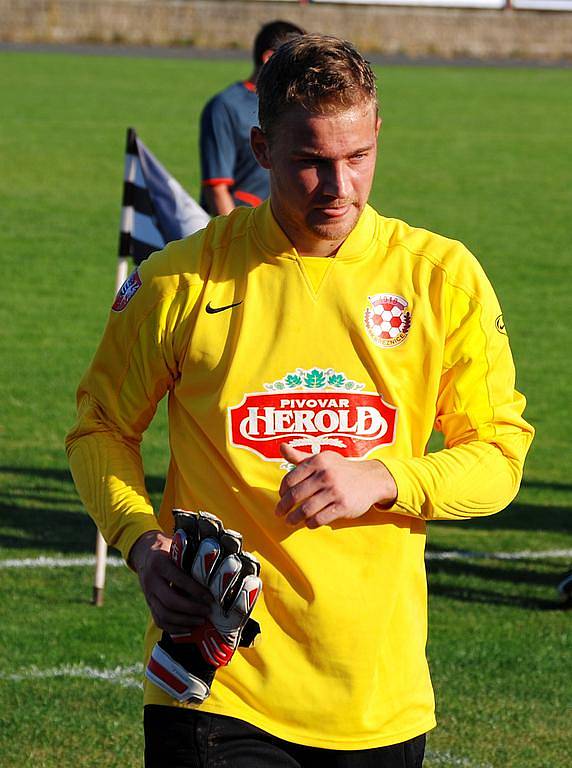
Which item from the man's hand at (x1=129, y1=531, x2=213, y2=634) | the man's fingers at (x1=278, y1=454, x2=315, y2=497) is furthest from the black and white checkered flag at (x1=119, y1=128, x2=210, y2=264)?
the man's fingers at (x1=278, y1=454, x2=315, y2=497)

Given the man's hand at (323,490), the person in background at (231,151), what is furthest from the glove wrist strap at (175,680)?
the person in background at (231,151)

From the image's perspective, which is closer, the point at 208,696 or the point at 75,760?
the point at 208,696

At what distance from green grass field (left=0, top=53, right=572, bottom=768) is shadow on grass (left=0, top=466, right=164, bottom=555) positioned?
0.06ft

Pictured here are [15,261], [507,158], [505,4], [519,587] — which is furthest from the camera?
[505,4]

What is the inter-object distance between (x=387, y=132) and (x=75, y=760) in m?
22.8

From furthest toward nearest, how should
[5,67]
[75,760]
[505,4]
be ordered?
[505,4] → [5,67] → [75,760]

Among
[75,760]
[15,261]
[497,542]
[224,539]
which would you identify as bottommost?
[15,261]

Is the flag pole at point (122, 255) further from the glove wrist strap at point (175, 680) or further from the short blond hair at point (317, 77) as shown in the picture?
the short blond hair at point (317, 77)

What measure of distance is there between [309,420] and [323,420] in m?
0.03

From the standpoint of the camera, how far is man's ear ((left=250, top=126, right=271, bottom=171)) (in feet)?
10.3

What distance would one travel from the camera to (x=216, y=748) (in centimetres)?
310

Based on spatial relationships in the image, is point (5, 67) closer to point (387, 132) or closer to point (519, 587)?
point (387, 132)

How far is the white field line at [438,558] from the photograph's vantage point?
7.91 meters

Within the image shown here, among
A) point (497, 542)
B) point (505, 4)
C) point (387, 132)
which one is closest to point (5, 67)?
point (387, 132)
